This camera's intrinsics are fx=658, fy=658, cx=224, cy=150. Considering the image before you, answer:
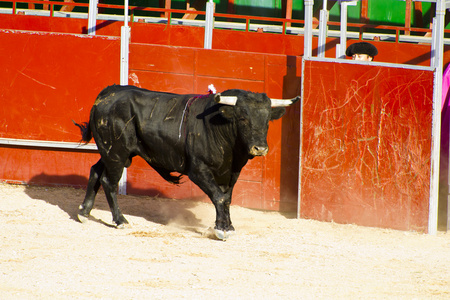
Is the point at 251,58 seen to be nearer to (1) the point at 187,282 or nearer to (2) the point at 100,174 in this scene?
(2) the point at 100,174

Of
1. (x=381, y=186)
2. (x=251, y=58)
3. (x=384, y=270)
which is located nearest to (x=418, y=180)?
(x=381, y=186)

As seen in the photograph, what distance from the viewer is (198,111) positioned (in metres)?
6.64

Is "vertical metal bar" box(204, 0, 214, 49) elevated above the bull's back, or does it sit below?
above

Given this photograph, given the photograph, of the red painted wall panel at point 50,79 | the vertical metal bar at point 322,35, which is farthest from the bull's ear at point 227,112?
the red painted wall panel at point 50,79

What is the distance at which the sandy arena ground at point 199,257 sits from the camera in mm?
4797

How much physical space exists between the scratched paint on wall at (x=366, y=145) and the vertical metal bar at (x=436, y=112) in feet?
0.19

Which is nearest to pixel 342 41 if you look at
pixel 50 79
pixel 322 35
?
pixel 322 35

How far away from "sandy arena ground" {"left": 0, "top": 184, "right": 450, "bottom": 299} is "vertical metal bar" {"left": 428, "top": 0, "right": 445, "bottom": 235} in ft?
0.89

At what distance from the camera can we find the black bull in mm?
6246

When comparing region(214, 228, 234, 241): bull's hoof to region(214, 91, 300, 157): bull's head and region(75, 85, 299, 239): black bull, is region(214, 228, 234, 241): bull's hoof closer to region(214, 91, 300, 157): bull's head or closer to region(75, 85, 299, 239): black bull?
region(75, 85, 299, 239): black bull

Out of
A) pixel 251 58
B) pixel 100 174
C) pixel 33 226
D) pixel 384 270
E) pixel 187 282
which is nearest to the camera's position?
pixel 187 282

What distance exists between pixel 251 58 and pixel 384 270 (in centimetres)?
344

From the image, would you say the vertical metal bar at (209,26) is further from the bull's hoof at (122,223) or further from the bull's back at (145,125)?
the bull's hoof at (122,223)

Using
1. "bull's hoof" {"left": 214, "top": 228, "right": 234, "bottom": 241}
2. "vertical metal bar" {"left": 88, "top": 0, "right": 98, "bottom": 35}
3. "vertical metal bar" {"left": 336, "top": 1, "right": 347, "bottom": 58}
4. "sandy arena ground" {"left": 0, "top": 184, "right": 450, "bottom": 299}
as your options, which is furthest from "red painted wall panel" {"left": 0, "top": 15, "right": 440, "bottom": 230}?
"vertical metal bar" {"left": 88, "top": 0, "right": 98, "bottom": 35}
